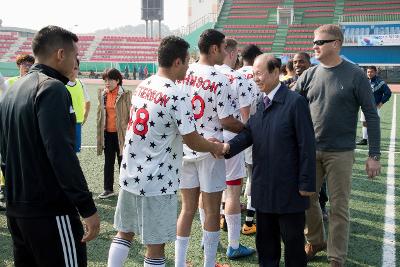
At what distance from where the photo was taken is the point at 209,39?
3.92m

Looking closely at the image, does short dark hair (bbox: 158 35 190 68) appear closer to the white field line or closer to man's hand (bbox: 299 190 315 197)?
man's hand (bbox: 299 190 315 197)

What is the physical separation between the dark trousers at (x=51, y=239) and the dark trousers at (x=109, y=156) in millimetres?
4113

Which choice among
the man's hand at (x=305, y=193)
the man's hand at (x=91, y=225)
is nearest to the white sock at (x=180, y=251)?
the man's hand at (x=305, y=193)

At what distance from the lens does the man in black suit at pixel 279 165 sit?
3.31m

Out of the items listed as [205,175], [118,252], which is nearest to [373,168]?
[205,175]

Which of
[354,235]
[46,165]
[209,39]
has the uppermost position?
[209,39]

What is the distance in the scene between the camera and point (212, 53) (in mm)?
3957

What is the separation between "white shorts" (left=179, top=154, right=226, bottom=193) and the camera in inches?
153

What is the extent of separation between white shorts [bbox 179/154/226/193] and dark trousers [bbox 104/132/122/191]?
10.0 ft

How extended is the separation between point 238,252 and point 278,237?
1042mm

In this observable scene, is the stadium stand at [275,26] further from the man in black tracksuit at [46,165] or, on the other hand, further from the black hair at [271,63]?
the man in black tracksuit at [46,165]

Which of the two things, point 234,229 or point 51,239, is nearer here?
point 51,239

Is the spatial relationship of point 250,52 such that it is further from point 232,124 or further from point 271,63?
point 271,63

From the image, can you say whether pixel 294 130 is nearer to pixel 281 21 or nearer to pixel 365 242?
pixel 365 242
